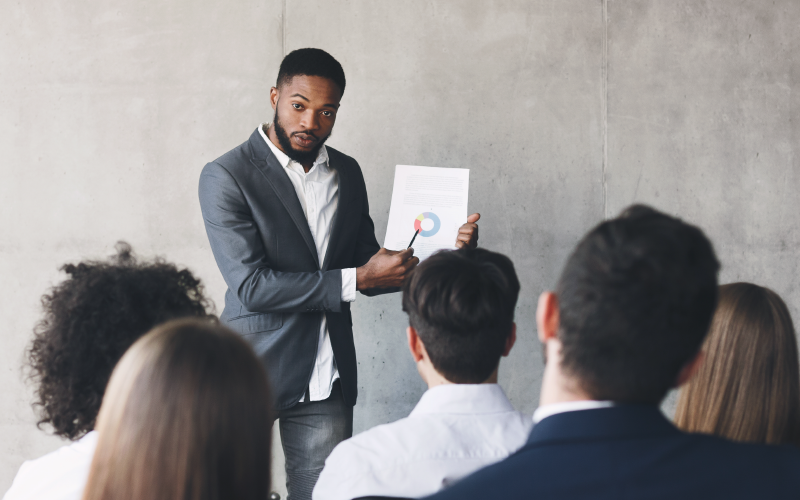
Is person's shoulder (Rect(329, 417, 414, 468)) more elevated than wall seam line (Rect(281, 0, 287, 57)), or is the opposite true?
wall seam line (Rect(281, 0, 287, 57))

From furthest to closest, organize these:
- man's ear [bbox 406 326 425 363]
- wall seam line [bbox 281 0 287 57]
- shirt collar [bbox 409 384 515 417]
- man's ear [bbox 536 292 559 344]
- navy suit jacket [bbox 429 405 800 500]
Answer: wall seam line [bbox 281 0 287 57] < man's ear [bbox 406 326 425 363] < shirt collar [bbox 409 384 515 417] < man's ear [bbox 536 292 559 344] < navy suit jacket [bbox 429 405 800 500]

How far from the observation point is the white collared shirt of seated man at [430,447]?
1.11 metres

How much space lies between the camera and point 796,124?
3160mm

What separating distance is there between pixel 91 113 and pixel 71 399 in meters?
2.35

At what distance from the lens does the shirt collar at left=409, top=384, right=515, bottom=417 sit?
1.24m

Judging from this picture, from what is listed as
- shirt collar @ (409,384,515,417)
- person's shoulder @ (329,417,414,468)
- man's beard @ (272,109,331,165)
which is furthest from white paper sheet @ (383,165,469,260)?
person's shoulder @ (329,417,414,468)

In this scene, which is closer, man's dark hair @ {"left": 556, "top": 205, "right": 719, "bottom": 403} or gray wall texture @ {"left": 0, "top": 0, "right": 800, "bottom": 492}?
man's dark hair @ {"left": 556, "top": 205, "right": 719, "bottom": 403}

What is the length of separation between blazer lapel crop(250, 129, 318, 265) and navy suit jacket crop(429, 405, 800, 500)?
1.54 meters

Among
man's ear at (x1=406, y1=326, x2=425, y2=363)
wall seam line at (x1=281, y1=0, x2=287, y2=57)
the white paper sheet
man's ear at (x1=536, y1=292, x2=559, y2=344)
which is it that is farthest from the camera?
wall seam line at (x1=281, y1=0, x2=287, y2=57)

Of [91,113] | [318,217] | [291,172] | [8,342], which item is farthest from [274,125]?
[8,342]

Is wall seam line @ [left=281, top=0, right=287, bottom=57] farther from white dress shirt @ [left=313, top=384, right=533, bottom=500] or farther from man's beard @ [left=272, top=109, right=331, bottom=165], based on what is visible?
white dress shirt @ [left=313, top=384, right=533, bottom=500]

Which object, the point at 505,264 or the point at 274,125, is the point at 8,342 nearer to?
the point at 274,125

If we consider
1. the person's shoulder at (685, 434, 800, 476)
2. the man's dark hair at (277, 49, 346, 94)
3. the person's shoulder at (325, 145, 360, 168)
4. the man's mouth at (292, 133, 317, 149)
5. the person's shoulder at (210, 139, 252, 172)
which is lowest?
the person's shoulder at (685, 434, 800, 476)

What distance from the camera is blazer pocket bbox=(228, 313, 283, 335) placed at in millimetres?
2117
